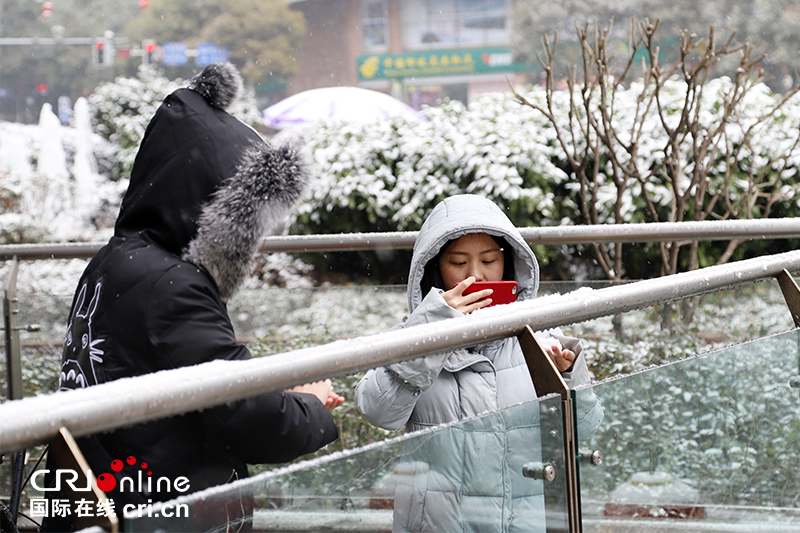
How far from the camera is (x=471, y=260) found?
2174mm

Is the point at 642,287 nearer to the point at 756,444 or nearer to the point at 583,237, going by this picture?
the point at 756,444

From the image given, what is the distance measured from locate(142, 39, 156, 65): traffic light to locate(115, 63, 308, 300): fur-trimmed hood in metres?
19.1

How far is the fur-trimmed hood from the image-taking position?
6.08 feet

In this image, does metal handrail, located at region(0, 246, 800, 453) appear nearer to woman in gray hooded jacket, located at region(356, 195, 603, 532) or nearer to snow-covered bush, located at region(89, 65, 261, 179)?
woman in gray hooded jacket, located at region(356, 195, 603, 532)

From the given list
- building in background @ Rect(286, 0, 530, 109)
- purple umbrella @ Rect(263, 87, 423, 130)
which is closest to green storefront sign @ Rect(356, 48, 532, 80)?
building in background @ Rect(286, 0, 530, 109)

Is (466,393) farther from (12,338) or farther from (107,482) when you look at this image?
(12,338)

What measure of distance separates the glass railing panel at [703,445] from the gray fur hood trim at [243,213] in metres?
0.85

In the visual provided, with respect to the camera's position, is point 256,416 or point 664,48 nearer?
point 256,416

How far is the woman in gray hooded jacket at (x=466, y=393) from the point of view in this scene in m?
1.31

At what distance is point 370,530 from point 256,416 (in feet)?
1.49

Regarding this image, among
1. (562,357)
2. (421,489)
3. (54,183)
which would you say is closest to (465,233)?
(562,357)

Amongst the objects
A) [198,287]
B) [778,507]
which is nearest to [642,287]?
[778,507]

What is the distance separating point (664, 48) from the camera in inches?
610

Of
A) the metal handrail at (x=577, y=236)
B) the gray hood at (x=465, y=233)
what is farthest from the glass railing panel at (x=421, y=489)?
the metal handrail at (x=577, y=236)
